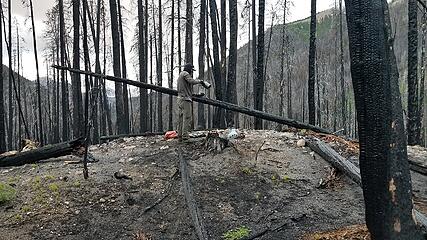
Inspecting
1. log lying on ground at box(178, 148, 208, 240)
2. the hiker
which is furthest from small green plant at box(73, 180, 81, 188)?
the hiker

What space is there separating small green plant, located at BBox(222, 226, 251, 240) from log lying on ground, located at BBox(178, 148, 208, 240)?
1.03 feet

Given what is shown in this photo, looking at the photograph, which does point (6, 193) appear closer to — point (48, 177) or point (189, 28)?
point (48, 177)

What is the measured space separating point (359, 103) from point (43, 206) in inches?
195

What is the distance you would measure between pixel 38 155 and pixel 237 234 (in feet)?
16.6

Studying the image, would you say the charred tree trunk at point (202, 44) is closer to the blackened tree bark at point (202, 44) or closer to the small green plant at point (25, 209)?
the blackened tree bark at point (202, 44)

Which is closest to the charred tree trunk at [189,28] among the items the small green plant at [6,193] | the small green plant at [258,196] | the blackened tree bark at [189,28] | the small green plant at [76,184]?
the blackened tree bark at [189,28]

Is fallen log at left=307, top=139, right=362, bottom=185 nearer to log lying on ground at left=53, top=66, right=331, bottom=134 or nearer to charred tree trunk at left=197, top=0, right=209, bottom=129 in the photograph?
log lying on ground at left=53, top=66, right=331, bottom=134

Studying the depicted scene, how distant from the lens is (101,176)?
744cm

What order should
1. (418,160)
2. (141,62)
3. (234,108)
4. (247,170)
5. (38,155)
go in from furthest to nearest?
(141,62) → (234,108) → (38,155) → (418,160) → (247,170)

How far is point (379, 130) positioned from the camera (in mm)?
3770

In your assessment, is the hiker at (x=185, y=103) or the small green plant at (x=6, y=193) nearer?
the small green plant at (x=6, y=193)

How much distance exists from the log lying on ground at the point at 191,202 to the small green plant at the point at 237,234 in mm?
314

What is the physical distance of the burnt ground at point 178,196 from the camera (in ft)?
19.2

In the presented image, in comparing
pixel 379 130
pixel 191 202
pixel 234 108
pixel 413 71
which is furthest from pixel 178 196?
pixel 413 71
